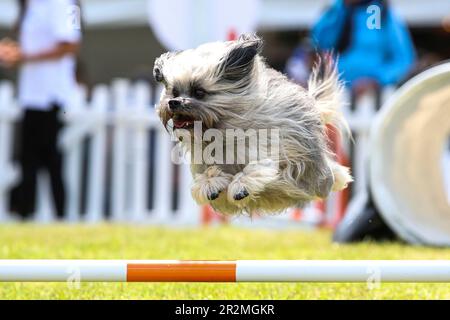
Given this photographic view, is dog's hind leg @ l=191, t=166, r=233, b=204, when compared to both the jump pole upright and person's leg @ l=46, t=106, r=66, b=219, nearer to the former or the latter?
the jump pole upright

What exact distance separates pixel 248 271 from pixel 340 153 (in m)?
3.71

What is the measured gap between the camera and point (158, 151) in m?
7.86

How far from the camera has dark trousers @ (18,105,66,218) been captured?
7.07 m

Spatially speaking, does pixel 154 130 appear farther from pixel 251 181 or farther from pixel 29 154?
pixel 251 181

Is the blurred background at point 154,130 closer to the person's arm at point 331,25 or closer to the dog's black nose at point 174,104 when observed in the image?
the person's arm at point 331,25

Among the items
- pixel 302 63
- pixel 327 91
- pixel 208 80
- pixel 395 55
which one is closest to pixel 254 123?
pixel 208 80

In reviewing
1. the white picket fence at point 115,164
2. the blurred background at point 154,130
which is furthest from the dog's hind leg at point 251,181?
the white picket fence at point 115,164

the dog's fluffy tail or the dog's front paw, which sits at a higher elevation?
the dog's fluffy tail

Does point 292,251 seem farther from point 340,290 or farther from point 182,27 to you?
point 182,27

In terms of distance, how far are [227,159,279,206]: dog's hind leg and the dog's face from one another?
22cm

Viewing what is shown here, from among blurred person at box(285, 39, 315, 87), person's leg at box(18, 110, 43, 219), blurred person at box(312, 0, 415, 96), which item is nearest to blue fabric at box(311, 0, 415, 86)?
blurred person at box(312, 0, 415, 96)

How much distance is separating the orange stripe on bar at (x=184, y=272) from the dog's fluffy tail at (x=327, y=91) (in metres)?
1.15

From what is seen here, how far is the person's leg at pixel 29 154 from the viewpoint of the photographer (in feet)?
23.2
